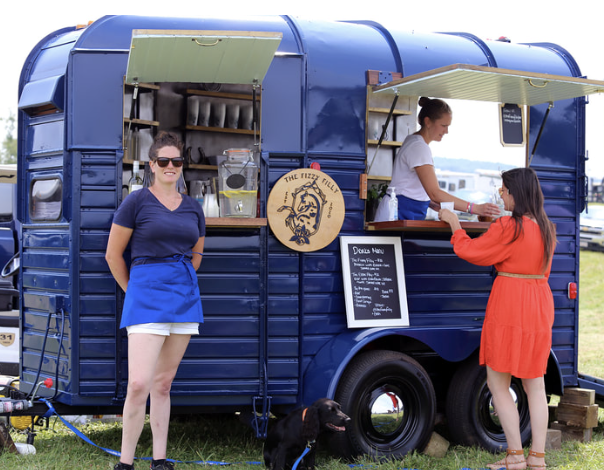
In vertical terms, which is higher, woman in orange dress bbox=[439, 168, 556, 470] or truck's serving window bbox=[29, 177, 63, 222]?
truck's serving window bbox=[29, 177, 63, 222]

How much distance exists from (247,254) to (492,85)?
194cm

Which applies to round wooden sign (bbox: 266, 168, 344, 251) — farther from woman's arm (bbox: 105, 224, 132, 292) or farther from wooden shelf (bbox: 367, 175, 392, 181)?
wooden shelf (bbox: 367, 175, 392, 181)

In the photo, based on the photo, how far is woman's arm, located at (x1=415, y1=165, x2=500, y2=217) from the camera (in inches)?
200

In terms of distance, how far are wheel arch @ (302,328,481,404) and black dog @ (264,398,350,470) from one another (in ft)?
0.94

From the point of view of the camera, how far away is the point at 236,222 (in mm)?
4453

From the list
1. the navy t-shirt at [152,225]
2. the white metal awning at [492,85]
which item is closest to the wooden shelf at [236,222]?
the navy t-shirt at [152,225]

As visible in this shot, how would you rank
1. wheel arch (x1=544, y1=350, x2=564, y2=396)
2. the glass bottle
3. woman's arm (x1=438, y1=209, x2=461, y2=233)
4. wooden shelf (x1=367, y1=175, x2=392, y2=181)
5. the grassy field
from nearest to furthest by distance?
the grassy field, woman's arm (x1=438, y1=209, x2=461, y2=233), the glass bottle, wheel arch (x1=544, y1=350, x2=564, y2=396), wooden shelf (x1=367, y1=175, x2=392, y2=181)

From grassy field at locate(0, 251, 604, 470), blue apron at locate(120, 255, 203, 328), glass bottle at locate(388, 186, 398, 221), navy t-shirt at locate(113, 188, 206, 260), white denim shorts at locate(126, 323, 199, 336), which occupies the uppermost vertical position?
glass bottle at locate(388, 186, 398, 221)

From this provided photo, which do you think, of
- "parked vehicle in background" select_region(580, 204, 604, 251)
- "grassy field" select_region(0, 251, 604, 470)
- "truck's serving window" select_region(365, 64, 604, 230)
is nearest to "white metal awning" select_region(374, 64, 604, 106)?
"truck's serving window" select_region(365, 64, 604, 230)

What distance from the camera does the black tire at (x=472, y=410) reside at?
16.6 ft

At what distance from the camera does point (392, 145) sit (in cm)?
645

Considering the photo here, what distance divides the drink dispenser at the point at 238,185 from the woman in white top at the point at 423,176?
0.97 metres

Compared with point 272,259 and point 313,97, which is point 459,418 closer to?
point 272,259

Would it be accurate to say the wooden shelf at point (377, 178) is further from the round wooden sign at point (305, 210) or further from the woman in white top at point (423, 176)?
the round wooden sign at point (305, 210)
